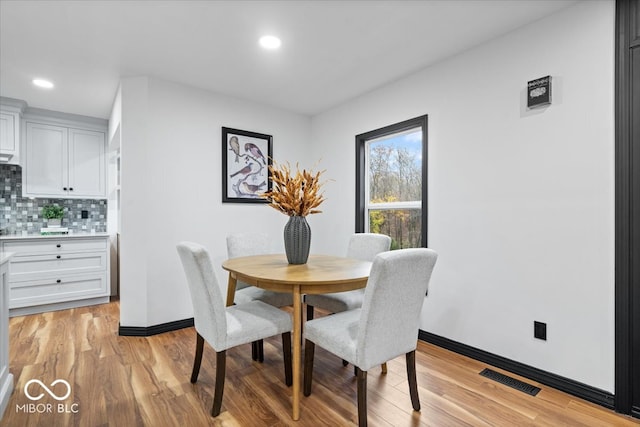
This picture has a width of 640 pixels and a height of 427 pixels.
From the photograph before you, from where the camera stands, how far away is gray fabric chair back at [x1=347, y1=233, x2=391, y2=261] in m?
2.70

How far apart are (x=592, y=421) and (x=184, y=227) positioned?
3349 millimetres

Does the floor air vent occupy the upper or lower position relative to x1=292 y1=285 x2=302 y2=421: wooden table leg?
lower

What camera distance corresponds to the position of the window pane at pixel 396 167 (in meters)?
3.06

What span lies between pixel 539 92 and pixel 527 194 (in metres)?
0.68

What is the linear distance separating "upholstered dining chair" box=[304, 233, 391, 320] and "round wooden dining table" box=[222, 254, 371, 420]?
0.31 m

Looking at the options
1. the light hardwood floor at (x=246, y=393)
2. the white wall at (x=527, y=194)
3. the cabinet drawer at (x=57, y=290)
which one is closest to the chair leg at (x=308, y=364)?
the light hardwood floor at (x=246, y=393)

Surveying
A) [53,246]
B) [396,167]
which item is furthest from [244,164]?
[53,246]

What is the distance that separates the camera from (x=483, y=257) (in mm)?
2414

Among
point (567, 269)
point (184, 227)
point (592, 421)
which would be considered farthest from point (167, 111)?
point (592, 421)

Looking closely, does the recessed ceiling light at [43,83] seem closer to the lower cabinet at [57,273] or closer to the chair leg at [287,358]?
the lower cabinet at [57,273]

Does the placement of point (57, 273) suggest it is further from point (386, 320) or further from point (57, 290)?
point (386, 320)

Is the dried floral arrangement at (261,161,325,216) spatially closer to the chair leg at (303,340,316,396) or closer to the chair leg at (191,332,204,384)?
the chair leg at (303,340,316,396)

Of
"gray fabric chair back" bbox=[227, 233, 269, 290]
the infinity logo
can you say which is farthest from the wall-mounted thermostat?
the infinity logo

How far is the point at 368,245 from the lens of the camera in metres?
2.80
